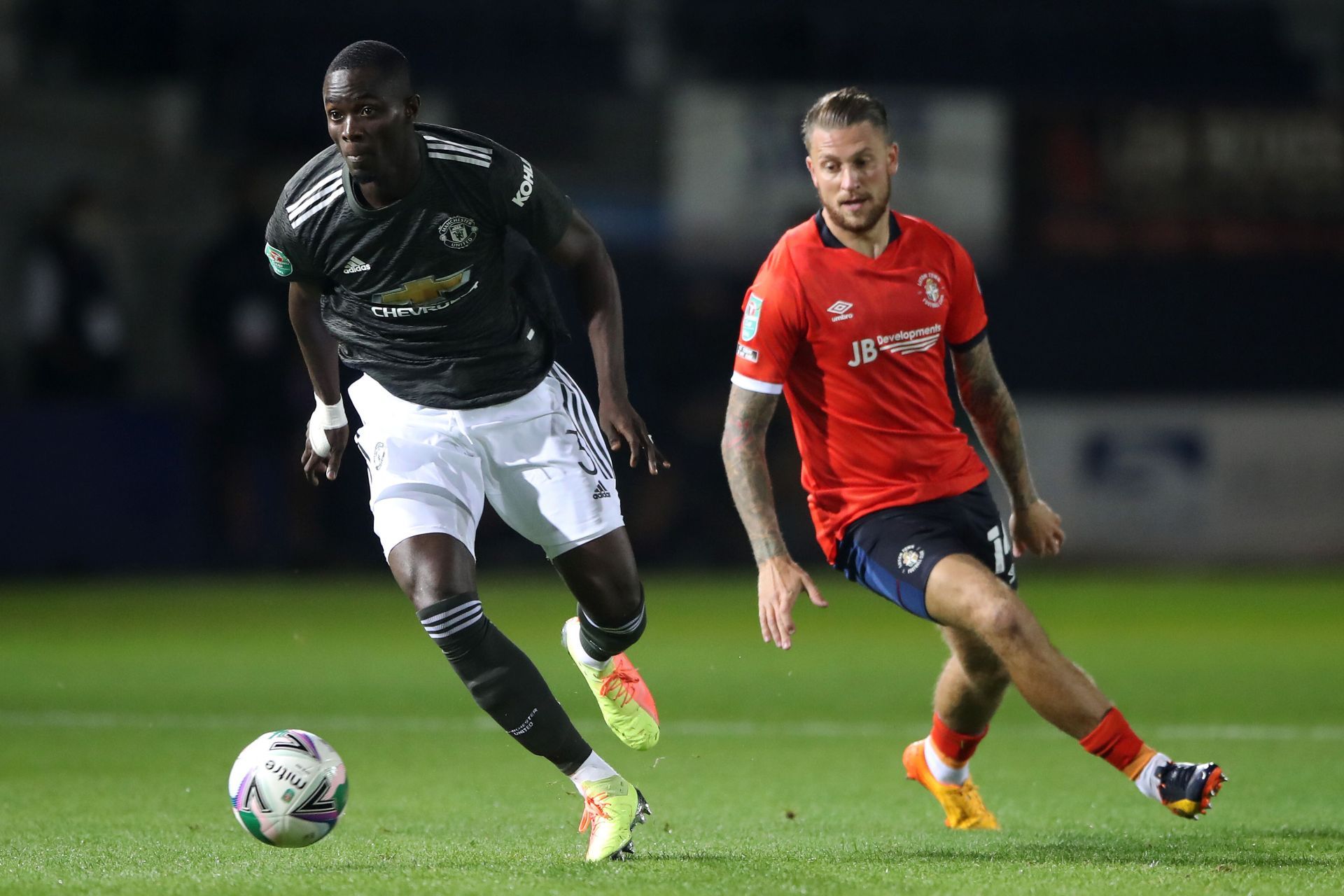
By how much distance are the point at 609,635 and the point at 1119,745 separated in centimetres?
170

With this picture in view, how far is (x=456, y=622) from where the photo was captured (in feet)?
16.2

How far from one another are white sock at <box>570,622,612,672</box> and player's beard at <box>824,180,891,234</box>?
1.64m

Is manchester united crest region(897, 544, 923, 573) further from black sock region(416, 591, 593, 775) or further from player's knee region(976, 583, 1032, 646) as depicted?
black sock region(416, 591, 593, 775)

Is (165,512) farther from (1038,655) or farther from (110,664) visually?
(1038,655)

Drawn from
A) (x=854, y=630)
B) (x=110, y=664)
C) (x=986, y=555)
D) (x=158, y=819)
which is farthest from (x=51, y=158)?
(x=986, y=555)

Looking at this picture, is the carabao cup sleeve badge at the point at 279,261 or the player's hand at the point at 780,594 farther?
the carabao cup sleeve badge at the point at 279,261

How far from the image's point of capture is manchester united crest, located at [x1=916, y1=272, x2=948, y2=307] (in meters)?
5.36

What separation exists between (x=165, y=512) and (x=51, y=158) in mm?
3974

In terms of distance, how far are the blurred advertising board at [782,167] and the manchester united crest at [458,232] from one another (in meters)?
11.1

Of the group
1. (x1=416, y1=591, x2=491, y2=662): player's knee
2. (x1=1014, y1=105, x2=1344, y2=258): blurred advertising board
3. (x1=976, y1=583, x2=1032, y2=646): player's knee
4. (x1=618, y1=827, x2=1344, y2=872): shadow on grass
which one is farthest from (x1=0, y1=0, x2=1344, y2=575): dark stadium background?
(x1=976, y1=583, x2=1032, y2=646): player's knee

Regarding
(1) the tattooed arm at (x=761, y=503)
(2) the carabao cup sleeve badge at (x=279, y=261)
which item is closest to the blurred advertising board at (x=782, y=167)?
(2) the carabao cup sleeve badge at (x=279, y=261)

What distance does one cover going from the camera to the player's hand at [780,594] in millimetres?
4895

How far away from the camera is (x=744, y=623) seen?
12.3m

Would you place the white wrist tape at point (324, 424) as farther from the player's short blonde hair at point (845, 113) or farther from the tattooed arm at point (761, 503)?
the player's short blonde hair at point (845, 113)
